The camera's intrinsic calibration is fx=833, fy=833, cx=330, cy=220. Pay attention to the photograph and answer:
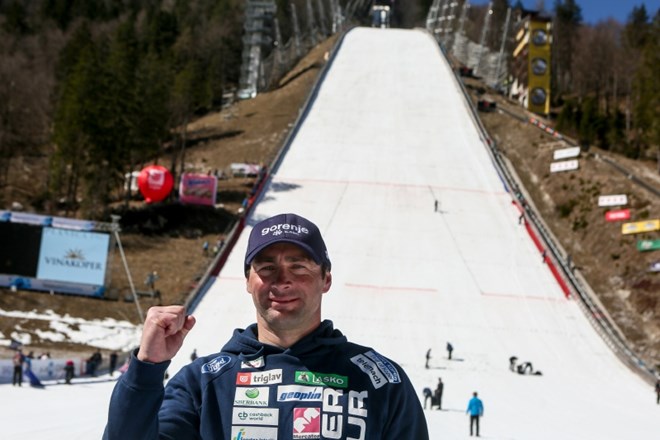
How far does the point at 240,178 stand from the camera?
52156 millimetres

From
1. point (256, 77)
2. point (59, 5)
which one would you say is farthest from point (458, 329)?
point (59, 5)

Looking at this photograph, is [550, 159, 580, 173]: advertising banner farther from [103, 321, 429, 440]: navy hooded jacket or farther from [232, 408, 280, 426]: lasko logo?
[232, 408, 280, 426]: lasko logo

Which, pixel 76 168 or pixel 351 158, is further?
pixel 351 158

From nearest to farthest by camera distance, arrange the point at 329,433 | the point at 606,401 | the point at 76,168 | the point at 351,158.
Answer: the point at 329,433 < the point at 606,401 < the point at 76,168 < the point at 351,158

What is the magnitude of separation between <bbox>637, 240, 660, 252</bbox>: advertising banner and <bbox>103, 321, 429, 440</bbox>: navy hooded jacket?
37.0 meters

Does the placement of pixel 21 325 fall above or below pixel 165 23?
below

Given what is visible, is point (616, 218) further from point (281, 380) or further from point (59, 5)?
point (59, 5)

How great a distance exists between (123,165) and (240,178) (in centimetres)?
1002

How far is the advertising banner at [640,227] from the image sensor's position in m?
38.2

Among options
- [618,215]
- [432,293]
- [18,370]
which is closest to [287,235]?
[18,370]

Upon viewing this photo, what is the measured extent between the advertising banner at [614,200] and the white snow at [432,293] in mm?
5038

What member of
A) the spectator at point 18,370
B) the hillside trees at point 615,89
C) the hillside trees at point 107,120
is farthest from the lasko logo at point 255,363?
the hillside trees at point 615,89

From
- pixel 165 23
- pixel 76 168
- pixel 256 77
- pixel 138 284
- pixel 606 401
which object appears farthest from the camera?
pixel 165 23

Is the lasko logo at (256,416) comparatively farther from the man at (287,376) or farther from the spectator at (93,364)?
the spectator at (93,364)
